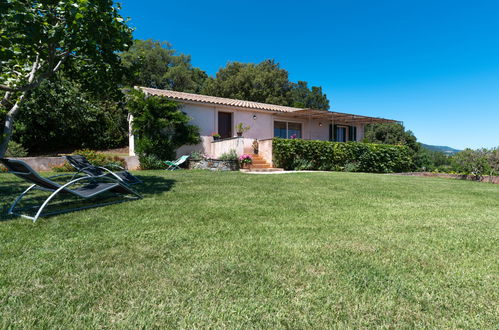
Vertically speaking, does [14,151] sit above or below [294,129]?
below

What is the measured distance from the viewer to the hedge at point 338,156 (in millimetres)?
14117

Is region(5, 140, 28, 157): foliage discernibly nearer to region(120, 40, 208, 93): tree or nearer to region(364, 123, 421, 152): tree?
region(120, 40, 208, 93): tree

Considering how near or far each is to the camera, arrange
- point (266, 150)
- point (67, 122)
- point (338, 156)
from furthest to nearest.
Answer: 1. point (67, 122)
2. point (338, 156)
3. point (266, 150)

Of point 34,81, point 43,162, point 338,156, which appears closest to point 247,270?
point 34,81

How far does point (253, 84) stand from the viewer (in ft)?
113

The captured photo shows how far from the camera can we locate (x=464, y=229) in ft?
11.9

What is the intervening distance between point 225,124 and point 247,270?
15383 mm

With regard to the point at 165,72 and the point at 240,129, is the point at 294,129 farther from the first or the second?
the point at 165,72

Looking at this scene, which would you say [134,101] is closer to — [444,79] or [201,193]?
[201,193]

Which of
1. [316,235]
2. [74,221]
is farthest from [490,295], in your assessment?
[74,221]

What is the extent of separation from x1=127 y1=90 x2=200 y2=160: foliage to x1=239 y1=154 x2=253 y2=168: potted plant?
3486 mm

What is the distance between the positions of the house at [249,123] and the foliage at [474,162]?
277 inches

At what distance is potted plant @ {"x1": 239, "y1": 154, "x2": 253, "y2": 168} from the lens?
13.2 meters

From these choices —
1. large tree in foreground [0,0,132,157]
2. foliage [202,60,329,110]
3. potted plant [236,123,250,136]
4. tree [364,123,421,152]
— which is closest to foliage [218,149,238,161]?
potted plant [236,123,250,136]
